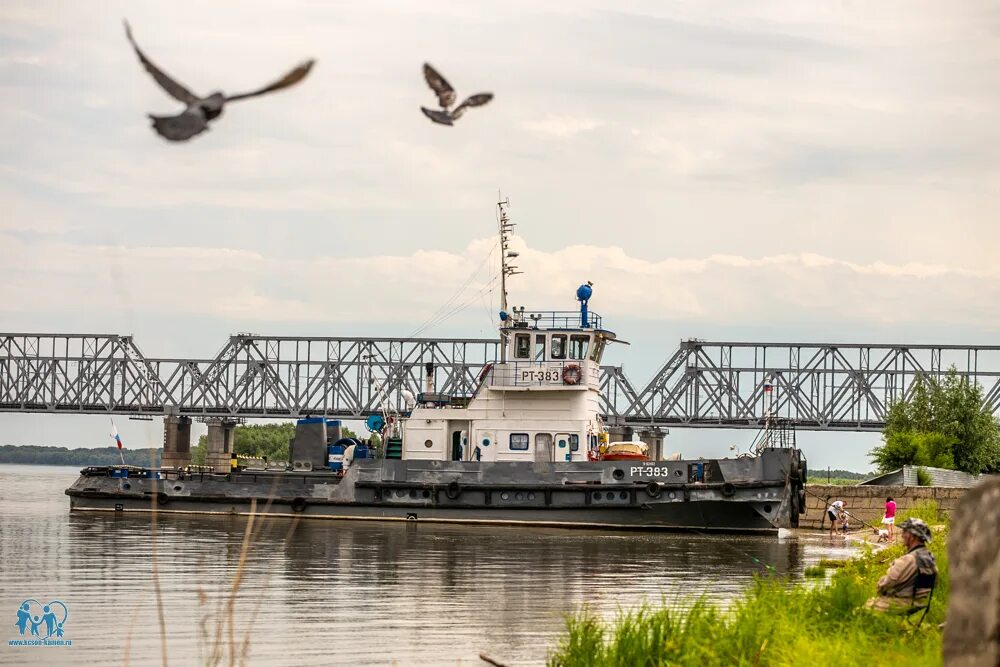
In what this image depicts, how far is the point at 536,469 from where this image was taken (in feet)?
115

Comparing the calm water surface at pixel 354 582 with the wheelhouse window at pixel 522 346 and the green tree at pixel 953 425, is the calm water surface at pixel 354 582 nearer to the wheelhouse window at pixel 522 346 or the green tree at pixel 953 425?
the wheelhouse window at pixel 522 346

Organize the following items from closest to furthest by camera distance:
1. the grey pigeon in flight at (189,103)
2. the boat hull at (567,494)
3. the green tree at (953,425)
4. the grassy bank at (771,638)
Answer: the grey pigeon in flight at (189,103)
the grassy bank at (771,638)
the boat hull at (567,494)
the green tree at (953,425)

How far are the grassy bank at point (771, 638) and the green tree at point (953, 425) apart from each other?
42.0 metres

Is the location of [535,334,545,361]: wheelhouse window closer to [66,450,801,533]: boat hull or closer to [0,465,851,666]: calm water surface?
[66,450,801,533]: boat hull

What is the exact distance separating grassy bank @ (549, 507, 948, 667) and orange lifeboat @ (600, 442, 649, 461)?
72.3 feet

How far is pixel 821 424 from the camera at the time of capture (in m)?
111

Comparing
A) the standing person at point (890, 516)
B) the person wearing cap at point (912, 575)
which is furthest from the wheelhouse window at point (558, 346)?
the person wearing cap at point (912, 575)

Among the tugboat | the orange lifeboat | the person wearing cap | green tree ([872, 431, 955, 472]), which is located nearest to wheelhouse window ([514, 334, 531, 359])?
the tugboat

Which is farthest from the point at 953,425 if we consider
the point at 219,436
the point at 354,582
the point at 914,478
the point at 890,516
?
the point at 219,436

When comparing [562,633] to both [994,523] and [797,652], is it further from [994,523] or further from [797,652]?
[994,523]

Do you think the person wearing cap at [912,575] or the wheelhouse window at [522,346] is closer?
the person wearing cap at [912,575]

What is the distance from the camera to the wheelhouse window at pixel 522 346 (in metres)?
35.8

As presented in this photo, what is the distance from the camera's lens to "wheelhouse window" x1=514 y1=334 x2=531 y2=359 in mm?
35812

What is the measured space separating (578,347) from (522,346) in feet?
4.68
